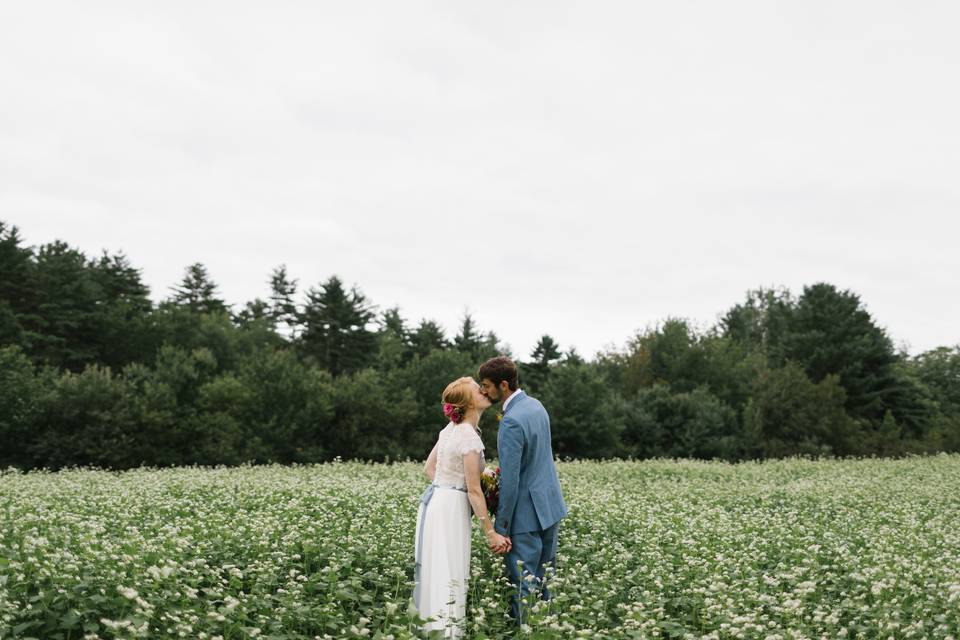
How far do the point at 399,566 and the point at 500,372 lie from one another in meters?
2.48

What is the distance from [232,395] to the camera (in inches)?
1366

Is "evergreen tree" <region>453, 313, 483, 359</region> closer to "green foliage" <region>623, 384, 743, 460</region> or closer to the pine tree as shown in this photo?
the pine tree

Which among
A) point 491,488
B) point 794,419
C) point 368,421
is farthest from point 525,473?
point 794,419

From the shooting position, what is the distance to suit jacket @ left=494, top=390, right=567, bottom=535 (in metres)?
7.25

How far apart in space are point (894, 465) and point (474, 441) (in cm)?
2557

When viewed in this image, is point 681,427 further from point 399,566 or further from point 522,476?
point 522,476

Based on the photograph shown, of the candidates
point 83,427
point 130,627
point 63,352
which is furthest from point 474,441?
point 63,352

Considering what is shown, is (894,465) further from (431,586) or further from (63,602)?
(63,602)

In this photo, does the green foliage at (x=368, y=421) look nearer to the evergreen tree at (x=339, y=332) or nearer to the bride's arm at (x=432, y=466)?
the evergreen tree at (x=339, y=332)

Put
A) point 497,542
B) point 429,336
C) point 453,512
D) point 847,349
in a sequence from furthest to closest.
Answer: point 429,336 < point 847,349 < point 453,512 < point 497,542

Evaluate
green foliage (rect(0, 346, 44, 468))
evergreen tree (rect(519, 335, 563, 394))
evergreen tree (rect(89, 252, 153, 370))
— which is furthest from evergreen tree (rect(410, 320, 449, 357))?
A: green foliage (rect(0, 346, 44, 468))

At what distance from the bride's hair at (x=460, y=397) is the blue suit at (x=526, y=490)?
357mm

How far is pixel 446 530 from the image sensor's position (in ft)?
23.7

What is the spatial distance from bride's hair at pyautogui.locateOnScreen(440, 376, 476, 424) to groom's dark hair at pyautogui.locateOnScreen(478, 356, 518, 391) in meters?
0.17
